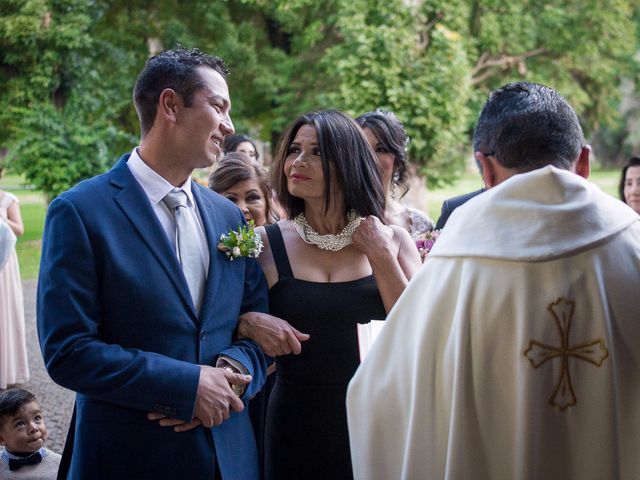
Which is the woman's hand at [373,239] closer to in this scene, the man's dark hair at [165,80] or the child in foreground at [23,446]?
the man's dark hair at [165,80]

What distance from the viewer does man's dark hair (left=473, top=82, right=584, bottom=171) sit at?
2.11m

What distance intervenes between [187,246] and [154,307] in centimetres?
31

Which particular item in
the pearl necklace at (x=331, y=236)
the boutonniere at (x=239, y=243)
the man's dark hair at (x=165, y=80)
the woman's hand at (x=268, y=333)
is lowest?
the woman's hand at (x=268, y=333)

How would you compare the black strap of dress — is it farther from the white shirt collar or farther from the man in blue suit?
the white shirt collar

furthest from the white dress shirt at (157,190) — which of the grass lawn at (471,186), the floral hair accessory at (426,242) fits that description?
the grass lawn at (471,186)

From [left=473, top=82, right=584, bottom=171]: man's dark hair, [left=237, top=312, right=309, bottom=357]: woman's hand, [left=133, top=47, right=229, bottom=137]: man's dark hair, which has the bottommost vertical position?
[left=237, top=312, right=309, bottom=357]: woman's hand

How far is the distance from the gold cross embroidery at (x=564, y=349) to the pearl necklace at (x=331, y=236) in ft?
5.36

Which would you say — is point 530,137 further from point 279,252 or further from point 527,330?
point 279,252

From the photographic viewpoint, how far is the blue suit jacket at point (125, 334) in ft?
8.36

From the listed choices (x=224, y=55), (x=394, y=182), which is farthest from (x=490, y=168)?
(x=224, y=55)

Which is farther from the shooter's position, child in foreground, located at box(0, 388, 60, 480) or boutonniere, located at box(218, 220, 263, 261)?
child in foreground, located at box(0, 388, 60, 480)

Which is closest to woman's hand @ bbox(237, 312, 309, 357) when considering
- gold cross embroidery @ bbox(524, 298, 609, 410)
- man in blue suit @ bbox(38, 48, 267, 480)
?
man in blue suit @ bbox(38, 48, 267, 480)

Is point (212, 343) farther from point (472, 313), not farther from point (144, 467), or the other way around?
point (472, 313)

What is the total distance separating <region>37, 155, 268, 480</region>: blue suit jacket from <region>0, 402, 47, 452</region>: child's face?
1.77 meters
